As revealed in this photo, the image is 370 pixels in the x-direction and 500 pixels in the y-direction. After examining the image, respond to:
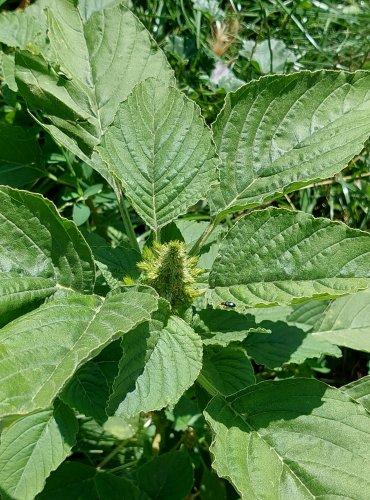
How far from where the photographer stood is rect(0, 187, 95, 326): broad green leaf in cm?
123

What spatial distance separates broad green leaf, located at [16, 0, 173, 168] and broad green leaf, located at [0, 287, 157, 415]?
0.47 metres

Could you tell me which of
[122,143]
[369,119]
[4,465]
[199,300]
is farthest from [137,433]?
[369,119]

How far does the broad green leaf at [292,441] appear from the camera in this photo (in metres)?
1.27

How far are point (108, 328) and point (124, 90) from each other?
725 mm

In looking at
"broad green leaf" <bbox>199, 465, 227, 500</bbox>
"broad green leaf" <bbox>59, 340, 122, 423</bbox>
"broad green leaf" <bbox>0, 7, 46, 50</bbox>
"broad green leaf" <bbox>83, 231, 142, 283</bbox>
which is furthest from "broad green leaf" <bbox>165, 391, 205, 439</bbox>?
"broad green leaf" <bbox>0, 7, 46, 50</bbox>

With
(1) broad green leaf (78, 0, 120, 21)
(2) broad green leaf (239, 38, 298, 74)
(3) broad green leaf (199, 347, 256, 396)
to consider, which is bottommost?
(3) broad green leaf (199, 347, 256, 396)

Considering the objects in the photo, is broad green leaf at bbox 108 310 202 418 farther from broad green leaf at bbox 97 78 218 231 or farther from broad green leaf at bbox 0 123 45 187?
broad green leaf at bbox 0 123 45 187

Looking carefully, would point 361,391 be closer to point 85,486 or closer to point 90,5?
point 85,486

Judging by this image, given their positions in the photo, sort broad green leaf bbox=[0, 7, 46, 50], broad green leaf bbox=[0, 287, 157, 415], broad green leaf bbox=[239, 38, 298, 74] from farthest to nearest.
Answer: broad green leaf bbox=[239, 38, 298, 74] < broad green leaf bbox=[0, 7, 46, 50] < broad green leaf bbox=[0, 287, 157, 415]

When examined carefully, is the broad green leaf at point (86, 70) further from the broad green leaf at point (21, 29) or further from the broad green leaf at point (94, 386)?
the broad green leaf at point (21, 29)

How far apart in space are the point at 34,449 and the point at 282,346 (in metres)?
0.64

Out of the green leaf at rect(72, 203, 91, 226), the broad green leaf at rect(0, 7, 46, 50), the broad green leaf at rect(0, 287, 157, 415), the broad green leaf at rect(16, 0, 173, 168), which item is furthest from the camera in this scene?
the broad green leaf at rect(0, 7, 46, 50)

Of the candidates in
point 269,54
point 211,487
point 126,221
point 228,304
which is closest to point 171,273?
point 228,304

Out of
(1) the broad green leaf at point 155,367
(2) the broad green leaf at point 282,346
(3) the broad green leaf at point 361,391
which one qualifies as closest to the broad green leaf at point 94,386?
(1) the broad green leaf at point 155,367
